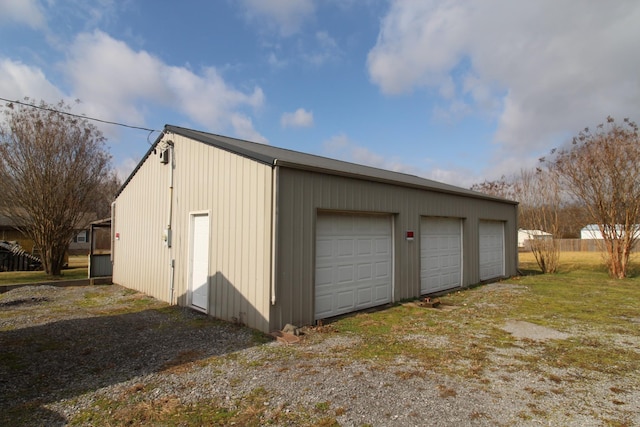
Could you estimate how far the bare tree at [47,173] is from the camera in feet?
45.2

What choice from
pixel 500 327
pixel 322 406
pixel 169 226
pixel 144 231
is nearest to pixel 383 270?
pixel 500 327

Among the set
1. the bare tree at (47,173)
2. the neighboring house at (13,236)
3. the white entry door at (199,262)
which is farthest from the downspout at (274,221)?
the neighboring house at (13,236)

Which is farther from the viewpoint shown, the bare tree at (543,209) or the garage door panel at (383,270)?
the bare tree at (543,209)

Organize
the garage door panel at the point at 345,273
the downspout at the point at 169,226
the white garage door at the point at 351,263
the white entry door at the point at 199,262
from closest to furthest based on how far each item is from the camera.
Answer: the white garage door at the point at 351,263 → the garage door panel at the point at 345,273 → the white entry door at the point at 199,262 → the downspout at the point at 169,226

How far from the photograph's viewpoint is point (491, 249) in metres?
12.4

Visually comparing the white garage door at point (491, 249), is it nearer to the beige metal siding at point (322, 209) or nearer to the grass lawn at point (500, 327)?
the beige metal siding at point (322, 209)

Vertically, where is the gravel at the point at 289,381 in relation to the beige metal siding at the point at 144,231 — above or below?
below

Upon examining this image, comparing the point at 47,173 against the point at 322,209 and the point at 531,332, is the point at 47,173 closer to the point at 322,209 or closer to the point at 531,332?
the point at 322,209

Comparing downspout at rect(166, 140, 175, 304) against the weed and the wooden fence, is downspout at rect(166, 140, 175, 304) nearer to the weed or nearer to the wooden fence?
the weed

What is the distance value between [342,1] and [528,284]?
33.5ft

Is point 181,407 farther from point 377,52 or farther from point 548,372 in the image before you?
point 377,52

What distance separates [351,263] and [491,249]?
7.47 metres

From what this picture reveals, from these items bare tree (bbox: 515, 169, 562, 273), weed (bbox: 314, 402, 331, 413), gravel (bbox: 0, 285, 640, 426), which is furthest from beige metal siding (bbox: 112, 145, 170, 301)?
bare tree (bbox: 515, 169, 562, 273)

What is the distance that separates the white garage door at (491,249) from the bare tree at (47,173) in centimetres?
1575
